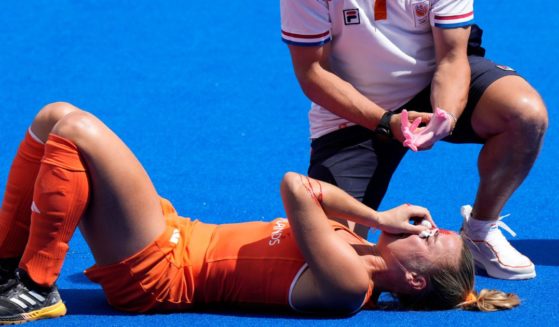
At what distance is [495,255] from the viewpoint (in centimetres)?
Answer: 350

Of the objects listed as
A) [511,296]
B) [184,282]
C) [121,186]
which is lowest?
[511,296]

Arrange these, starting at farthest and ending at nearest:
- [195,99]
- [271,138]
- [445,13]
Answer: [195,99]
[271,138]
[445,13]

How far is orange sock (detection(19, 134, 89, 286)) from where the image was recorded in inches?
114

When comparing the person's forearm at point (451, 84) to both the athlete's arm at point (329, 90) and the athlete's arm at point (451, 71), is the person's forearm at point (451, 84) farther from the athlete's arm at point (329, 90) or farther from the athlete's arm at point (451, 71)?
the athlete's arm at point (329, 90)

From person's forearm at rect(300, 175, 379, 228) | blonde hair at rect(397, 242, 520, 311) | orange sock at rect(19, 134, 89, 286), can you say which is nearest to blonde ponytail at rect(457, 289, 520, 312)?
blonde hair at rect(397, 242, 520, 311)

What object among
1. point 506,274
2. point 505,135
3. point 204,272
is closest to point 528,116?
point 505,135

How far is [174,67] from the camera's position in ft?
19.7

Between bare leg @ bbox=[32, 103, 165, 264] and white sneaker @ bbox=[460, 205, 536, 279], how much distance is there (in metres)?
1.16

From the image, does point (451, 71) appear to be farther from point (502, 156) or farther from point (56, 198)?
point (56, 198)

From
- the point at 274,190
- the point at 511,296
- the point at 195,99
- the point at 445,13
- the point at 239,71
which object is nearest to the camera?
the point at 511,296

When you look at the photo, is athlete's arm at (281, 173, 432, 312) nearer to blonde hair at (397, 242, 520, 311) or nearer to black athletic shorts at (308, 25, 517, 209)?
blonde hair at (397, 242, 520, 311)

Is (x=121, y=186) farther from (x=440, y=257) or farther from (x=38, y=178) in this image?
(x=440, y=257)

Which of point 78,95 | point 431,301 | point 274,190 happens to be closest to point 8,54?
point 78,95

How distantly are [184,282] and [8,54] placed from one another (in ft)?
11.8
